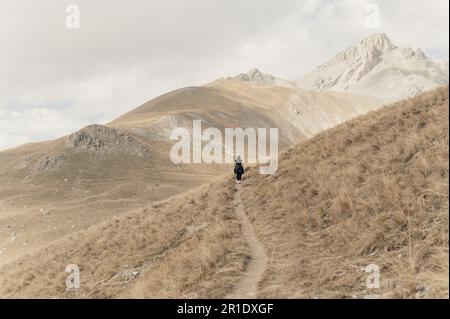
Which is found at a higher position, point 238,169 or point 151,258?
point 238,169

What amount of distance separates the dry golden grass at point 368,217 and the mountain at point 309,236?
32 mm

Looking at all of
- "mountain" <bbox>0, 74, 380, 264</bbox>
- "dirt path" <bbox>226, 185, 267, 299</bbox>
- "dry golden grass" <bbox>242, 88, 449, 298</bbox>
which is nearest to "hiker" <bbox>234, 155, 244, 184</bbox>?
"dry golden grass" <bbox>242, 88, 449, 298</bbox>

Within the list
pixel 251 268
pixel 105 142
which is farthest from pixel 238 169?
pixel 105 142

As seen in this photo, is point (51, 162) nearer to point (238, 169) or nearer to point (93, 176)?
point (93, 176)

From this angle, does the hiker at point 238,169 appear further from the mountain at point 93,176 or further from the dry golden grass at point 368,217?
A: the mountain at point 93,176

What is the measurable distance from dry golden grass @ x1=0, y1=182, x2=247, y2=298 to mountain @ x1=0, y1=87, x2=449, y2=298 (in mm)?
60

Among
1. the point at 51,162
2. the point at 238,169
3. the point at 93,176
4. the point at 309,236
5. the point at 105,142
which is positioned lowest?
the point at 309,236

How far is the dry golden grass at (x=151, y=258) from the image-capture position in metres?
9.98

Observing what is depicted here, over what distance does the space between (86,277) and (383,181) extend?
35.8 ft

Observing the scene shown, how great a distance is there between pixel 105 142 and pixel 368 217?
56005mm

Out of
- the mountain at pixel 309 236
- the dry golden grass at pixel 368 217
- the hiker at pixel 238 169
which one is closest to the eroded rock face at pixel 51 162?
the mountain at pixel 309 236

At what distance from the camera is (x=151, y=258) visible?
45.1ft

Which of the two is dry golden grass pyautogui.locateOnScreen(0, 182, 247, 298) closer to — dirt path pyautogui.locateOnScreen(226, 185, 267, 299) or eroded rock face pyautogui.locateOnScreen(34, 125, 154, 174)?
dirt path pyautogui.locateOnScreen(226, 185, 267, 299)
